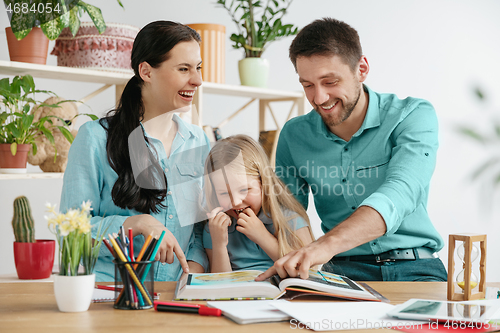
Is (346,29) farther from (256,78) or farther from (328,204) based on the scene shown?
(256,78)

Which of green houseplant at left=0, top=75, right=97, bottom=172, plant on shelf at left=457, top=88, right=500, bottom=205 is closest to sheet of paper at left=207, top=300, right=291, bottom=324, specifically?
green houseplant at left=0, top=75, right=97, bottom=172

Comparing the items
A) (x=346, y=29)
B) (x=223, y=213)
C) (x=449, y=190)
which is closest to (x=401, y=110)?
(x=346, y=29)

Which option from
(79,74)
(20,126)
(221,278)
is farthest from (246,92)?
(221,278)

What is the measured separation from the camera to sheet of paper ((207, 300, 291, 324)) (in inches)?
35.7

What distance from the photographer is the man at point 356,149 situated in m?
1.59

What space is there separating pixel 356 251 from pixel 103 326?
102 cm

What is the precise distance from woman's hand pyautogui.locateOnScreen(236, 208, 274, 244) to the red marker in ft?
1.72

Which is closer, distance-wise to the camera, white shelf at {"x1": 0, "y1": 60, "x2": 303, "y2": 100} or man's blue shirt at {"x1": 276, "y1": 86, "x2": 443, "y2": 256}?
man's blue shirt at {"x1": 276, "y1": 86, "x2": 443, "y2": 256}

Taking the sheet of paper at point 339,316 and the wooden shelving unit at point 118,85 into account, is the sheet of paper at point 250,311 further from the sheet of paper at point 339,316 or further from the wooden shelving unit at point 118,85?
the wooden shelving unit at point 118,85

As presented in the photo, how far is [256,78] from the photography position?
2.67m

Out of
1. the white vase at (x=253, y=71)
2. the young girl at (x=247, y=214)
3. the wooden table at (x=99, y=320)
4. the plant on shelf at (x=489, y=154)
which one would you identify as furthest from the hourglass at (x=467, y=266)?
the plant on shelf at (x=489, y=154)

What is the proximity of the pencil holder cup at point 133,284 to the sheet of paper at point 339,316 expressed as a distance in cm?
26

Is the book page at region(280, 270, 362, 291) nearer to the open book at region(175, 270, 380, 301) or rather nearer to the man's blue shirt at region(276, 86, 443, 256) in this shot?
the open book at region(175, 270, 380, 301)

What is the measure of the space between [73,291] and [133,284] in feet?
0.38
